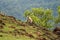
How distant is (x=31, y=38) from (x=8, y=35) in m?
3.80

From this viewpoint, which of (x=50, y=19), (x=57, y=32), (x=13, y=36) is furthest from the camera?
(x=50, y=19)

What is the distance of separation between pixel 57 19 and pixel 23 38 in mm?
94824

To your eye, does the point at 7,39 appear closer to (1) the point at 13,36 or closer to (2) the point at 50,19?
(1) the point at 13,36

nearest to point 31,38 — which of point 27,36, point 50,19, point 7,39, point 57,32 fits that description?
point 27,36

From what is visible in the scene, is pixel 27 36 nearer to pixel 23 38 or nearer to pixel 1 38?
pixel 23 38

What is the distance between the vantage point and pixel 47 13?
12494 cm

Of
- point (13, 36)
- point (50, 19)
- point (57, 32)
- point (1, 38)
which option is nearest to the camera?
point (1, 38)

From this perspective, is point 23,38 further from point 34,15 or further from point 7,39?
point 34,15

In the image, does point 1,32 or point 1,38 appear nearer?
point 1,38

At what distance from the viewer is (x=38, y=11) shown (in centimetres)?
12581

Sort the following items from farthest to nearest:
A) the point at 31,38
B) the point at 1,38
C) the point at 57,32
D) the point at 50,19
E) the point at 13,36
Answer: the point at 50,19
the point at 57,32
the point at 31,38
the point at 13,36
the point at 1,38

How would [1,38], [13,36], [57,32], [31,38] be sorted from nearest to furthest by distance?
[1,38] → [13,36] → [31,38] → [57,32]

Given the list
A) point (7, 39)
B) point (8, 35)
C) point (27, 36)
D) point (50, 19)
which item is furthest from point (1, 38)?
point (50, 19)

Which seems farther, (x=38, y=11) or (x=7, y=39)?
(x=38, y=11)
